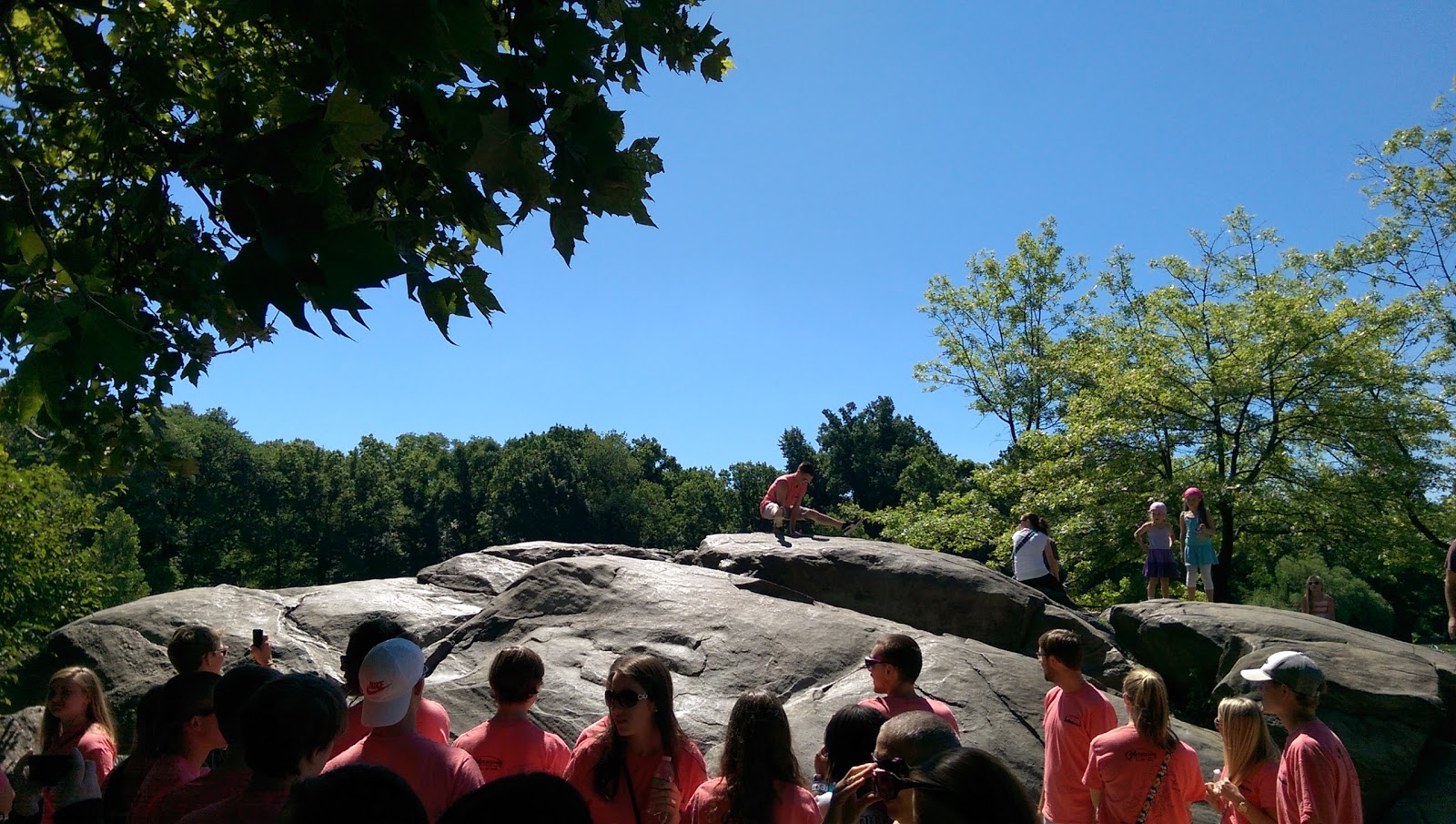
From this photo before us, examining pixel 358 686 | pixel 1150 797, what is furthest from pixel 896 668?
pixel 358 686

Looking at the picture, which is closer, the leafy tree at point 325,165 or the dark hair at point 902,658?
the leafy tree at point 325,165

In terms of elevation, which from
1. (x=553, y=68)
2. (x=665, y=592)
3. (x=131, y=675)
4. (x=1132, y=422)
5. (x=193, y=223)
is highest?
(x=1132, y=422)

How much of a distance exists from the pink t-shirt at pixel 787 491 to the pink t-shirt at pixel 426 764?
447 inches

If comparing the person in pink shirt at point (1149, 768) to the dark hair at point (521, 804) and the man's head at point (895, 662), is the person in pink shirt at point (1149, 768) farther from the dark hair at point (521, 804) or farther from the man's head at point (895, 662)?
the dark hair at point (521, 804)

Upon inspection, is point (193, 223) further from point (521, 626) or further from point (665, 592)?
point (665, 592)

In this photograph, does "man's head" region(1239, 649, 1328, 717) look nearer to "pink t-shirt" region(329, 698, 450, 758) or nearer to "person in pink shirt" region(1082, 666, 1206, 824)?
"person in pink shirt" region(1082, 666, 1206, 824)

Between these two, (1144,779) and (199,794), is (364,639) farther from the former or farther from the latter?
(1144,779)

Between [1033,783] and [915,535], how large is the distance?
16.8 m

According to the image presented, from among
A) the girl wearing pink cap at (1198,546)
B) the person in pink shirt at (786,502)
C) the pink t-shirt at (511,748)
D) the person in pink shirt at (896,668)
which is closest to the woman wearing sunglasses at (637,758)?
the pink t-shirt at (511,748)

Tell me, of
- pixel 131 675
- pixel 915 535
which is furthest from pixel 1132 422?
pixel 131 675

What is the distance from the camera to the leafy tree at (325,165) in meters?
Answer: 2.60

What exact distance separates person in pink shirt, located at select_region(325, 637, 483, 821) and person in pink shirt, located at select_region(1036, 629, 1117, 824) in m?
3.22

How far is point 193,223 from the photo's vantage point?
5676 millimetres

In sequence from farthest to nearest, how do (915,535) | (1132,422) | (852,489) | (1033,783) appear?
(852,489)
(915,535)
(1132,422)
(1033,783)
